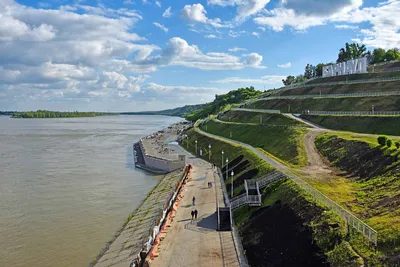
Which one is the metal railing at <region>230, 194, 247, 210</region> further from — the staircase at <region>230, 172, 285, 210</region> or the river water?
the river water

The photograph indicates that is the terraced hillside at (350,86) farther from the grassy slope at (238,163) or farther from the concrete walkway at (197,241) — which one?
the concrete walkway at (197,241)

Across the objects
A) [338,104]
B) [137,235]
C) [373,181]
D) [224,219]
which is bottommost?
[137,235]

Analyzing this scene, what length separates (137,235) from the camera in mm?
28312

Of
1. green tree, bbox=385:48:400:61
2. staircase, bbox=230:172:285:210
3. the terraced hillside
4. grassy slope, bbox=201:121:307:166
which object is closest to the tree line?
green tree, bbox=385:48:400:61

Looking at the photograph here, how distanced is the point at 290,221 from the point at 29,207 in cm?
2749

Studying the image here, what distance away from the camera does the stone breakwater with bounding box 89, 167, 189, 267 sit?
23547mm

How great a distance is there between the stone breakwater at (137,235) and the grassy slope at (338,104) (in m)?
36.6

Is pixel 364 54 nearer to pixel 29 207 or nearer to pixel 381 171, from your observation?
pixel 381 171

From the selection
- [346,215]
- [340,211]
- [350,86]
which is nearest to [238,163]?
[340,211]

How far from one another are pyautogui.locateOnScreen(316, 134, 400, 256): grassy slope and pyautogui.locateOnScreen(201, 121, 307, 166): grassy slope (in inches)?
115

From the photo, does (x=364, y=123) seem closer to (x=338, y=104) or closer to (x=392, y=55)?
(x=338, y=104)

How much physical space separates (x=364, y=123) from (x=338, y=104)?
1741 centimetres

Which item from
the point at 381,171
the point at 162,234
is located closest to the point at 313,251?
the point at 162,234

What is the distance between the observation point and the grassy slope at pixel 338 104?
57400mm
